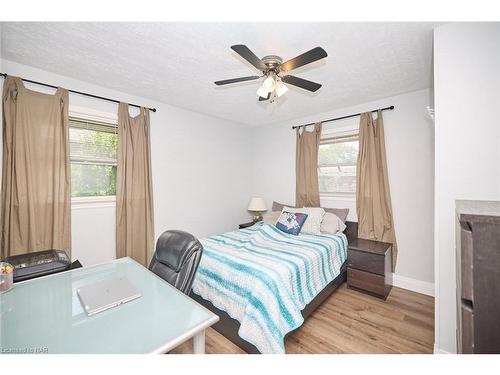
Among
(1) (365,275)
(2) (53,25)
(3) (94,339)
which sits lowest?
(1) (365,275)

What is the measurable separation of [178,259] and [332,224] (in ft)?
7.94

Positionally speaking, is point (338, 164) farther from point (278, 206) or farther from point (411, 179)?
point (278, 206)

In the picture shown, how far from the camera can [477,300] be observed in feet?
2.69

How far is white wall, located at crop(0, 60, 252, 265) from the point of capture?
102 inches

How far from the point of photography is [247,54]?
1502mm

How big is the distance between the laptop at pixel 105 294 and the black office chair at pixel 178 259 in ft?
0.79

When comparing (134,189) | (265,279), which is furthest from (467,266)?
(134,189)

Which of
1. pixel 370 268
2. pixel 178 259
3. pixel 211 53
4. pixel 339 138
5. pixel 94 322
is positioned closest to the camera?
pixel 94 322

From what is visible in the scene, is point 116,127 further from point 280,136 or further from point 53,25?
point 280,136

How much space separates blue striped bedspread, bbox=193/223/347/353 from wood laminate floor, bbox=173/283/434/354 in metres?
0.26

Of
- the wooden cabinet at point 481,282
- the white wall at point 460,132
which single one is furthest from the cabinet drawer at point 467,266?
the white wall at point 460,132

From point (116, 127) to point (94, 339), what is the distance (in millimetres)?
2703
